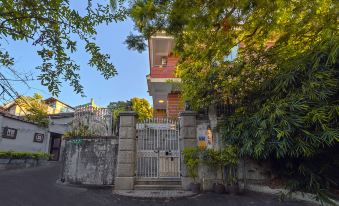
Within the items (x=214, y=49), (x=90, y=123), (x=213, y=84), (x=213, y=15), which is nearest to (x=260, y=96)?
(x=213, y=84)

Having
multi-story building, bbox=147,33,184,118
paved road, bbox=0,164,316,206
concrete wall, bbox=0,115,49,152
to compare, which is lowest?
paved road, bbox=0,164,316,206

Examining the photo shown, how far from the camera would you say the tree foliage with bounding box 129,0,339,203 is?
17.8 ft

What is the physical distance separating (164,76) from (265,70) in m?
6.00

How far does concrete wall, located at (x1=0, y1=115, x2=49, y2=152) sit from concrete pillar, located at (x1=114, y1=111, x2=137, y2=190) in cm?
985

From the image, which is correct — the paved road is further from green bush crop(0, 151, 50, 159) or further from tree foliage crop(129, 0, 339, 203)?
green bush crop(0, 151, 50, 159)

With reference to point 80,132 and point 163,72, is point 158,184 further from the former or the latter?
point 163,72

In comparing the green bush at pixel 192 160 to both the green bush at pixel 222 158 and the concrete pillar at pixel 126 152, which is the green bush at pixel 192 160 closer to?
the green bush at pixel 222 158

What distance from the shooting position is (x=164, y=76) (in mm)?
12422

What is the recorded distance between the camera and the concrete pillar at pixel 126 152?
742 cm

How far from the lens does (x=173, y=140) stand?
8.44 metres

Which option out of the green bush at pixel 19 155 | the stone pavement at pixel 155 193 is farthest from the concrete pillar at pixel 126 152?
the green bush at pixel 19 155

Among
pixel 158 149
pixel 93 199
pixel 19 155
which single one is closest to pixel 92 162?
pixel 93 199

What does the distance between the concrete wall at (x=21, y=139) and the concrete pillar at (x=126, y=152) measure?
9852mm

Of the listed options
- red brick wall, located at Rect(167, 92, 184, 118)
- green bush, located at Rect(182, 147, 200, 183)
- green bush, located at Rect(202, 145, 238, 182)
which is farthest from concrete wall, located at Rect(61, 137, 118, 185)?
red brick wall, located at Rect(167, 92, 184, 118)
